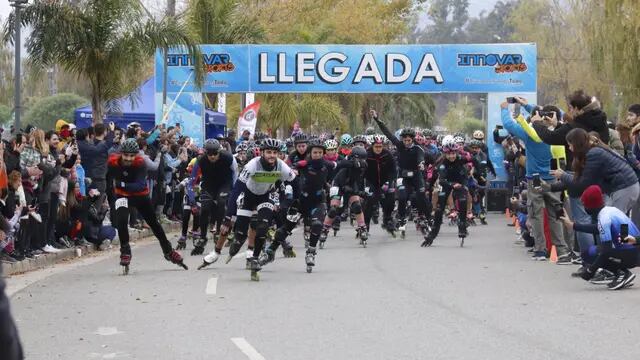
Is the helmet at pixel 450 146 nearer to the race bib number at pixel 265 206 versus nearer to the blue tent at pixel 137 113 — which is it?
the race bib number at pixel 265 206

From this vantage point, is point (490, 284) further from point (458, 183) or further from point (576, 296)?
point (458, 183)

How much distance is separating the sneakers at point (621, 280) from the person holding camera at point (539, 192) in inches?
135

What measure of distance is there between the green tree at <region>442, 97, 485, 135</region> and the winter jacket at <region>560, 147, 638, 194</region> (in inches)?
5142

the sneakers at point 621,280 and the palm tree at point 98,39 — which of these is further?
the palm tree at point 98,39

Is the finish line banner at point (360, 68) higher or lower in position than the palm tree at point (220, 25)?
lower

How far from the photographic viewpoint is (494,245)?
71.3 feet

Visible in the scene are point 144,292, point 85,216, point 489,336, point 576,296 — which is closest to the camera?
point 489,336

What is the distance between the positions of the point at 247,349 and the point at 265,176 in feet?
21.5

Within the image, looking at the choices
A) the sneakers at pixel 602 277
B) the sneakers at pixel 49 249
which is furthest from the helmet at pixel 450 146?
the sneakers at pixel 602 277

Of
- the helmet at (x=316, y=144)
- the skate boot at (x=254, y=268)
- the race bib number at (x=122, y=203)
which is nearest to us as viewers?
the skate boot at (x=254, y=268)

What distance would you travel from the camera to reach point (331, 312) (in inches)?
475

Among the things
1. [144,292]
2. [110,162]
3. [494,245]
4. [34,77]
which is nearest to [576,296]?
[144,292]

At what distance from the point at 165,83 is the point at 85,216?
1377 cm

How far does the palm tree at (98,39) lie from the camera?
26.4 metres
